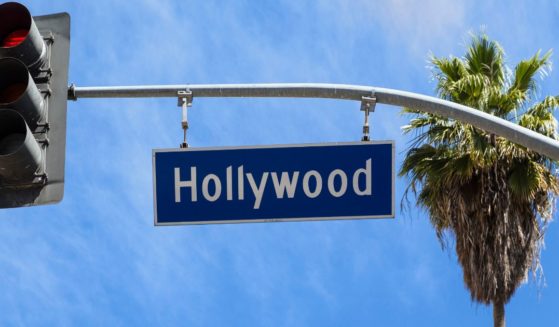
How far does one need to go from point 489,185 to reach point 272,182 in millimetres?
11049

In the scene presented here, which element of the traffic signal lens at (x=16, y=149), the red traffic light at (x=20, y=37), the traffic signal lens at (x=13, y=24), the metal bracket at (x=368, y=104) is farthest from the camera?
the metal bracket at (x=368, y=104)

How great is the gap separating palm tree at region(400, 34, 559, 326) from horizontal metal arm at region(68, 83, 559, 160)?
402 inches

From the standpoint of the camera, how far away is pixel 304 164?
766 centimetres

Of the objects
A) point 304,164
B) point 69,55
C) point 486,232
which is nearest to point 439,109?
point 304,164

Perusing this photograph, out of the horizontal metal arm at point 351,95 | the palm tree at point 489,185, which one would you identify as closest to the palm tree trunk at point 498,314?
the palm tree at point 489,185

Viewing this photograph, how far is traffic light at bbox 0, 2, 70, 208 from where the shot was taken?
23.5 feet

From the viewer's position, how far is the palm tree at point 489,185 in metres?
17.7

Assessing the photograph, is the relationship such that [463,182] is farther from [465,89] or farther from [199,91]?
[199,91]

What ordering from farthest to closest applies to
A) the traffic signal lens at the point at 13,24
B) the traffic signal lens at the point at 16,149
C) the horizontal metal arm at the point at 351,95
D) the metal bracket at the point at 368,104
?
1. the metal bracket at the point at 368,104
2. the horizontal metal arm at the point at 351,95
3. the traffic signal lens at the point at 13,24
4. the traffic signal lens at the point at 16,149

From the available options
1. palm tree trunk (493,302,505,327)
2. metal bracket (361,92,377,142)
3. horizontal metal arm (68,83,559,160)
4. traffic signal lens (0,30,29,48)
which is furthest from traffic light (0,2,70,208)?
palm tree trunk (493,302,505,327)

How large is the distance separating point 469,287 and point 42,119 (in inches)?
464

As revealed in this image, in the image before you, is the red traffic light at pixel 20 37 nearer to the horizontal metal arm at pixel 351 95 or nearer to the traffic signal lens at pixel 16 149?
the traffic signal lens at pixel 16 149

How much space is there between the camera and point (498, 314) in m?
17.4

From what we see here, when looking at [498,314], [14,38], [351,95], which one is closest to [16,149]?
[14,38]
